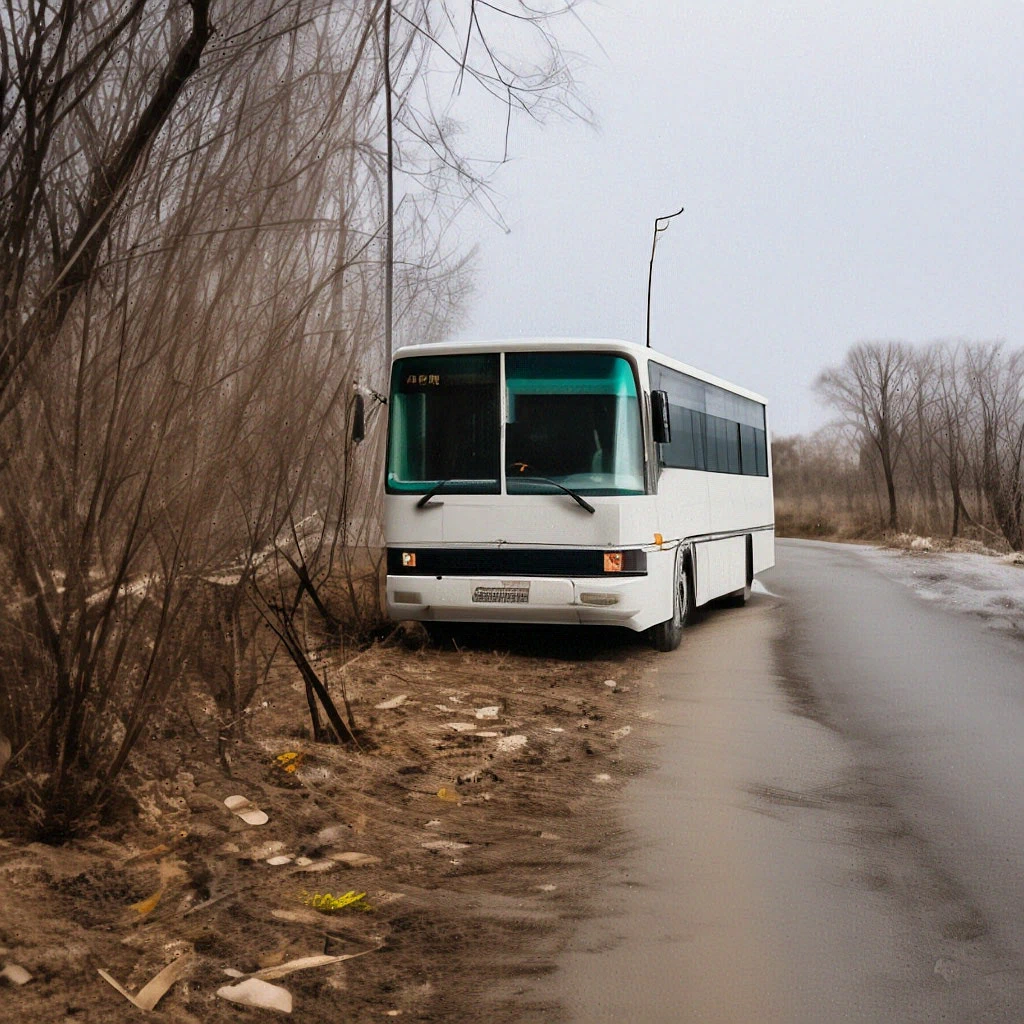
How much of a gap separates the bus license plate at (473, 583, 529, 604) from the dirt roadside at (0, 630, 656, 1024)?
3572mm

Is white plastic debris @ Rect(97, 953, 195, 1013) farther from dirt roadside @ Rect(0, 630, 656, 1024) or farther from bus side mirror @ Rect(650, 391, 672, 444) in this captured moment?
bus side mirror @ Rect(650, 391, 672, 444)

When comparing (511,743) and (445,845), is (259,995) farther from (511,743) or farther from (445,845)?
(511,743)

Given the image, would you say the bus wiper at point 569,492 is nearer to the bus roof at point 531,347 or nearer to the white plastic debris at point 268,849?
the bus roof at point 531,347

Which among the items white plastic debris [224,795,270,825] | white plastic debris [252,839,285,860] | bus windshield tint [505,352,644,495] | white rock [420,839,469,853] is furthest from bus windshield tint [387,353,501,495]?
white plastic debris [252,839,285,860]

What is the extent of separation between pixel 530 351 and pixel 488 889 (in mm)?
8137

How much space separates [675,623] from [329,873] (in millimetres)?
8889

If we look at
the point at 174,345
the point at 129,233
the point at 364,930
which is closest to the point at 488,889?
the point at 364,930

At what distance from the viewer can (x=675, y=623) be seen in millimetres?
14195

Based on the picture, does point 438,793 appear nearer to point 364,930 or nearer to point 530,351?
point 364,930

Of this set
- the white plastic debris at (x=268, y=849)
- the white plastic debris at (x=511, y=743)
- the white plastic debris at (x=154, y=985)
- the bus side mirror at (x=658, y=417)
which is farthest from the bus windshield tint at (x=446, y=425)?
the white plastic debris at (x=154, y=985)

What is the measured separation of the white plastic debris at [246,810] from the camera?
6.18m

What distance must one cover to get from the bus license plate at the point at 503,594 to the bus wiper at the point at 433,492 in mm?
893

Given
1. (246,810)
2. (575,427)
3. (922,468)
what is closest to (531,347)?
(575,427)

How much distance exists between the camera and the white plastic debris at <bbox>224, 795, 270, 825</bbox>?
6184mm
